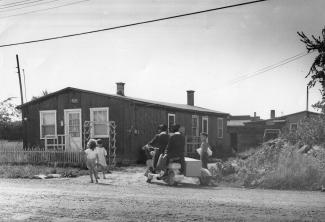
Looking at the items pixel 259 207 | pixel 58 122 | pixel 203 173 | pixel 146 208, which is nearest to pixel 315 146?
pixel 203 173

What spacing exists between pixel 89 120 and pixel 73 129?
3.93 ft

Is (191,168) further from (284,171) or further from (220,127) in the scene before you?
(220,127)

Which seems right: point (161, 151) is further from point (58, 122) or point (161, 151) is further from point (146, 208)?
point (58, 122)

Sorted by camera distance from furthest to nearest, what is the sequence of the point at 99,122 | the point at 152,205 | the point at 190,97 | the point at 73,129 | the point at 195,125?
the point at 190,97
the point at 195,125
the point at 73,129
the point at 99,122
the point at 152,205

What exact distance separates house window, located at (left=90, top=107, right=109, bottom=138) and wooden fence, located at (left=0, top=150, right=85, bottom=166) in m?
2.59

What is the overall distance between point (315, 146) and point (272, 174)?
10.5 feet

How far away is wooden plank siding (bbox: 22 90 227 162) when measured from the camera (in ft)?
74.5

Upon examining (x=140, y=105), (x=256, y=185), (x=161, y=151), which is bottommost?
(x=256, y=185)

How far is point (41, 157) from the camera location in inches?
850

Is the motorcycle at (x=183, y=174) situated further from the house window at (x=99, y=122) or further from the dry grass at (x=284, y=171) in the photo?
the house window at (x=99, y=122)

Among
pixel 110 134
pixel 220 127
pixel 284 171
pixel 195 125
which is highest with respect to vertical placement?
pixel 195 125

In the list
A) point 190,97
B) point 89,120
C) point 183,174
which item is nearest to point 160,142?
point 183,174

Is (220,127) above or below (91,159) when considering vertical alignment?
above

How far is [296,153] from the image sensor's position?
14.1m
